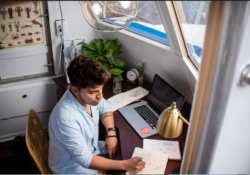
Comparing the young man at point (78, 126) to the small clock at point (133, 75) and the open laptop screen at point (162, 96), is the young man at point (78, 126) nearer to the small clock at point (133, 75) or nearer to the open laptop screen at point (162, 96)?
the open laptop screen at point (162, 96)

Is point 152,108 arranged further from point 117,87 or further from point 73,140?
point 73,140

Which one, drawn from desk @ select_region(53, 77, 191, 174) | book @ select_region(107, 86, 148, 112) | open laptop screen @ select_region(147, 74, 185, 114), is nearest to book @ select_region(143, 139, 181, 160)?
desk @ select_region(53, 77, 191, 174)

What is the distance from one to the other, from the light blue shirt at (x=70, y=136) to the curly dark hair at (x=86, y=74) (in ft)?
0.46

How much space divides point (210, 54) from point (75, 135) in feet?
3.43

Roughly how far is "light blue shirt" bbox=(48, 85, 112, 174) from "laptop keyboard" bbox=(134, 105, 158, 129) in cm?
41

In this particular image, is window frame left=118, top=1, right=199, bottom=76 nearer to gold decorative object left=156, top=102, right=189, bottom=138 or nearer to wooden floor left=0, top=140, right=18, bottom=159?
gold decorative object left=156, top=102, right=189, bottom=138

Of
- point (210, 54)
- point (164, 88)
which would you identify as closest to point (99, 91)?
point (164, 88)

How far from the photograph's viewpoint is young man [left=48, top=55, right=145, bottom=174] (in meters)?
1.30

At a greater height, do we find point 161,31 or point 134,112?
point 161,31

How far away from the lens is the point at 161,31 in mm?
1899

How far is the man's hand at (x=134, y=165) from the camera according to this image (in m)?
1.24

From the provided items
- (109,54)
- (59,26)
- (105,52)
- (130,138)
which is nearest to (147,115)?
(130,138)

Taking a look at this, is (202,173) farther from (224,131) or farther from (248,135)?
(248,135)

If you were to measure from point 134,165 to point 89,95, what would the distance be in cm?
51
